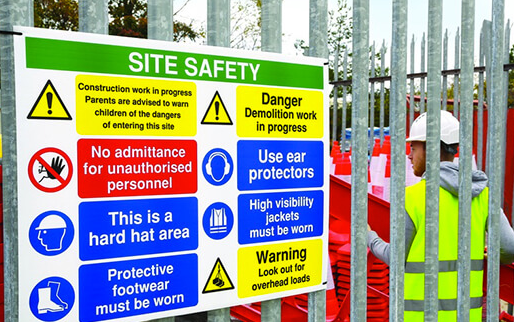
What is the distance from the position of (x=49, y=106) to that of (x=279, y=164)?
30.3 inches

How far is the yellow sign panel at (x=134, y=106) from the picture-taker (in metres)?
1.51

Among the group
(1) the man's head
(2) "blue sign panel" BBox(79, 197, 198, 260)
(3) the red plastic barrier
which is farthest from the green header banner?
(3) the red plastic barrier

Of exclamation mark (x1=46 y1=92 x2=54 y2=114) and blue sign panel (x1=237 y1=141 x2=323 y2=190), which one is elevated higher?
exclamation mark (x1=46 y1=92 x2=54 y2=114)

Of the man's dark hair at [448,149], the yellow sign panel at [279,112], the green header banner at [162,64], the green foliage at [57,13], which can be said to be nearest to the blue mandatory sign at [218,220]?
the yellow sign panel at [279,112]

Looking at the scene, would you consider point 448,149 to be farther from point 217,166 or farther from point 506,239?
point 217,166

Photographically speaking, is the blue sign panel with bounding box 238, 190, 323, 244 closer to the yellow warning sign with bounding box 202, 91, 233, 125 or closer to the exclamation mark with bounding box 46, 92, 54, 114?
the yellow warning sign with bounding box 202, 91, 233, 125

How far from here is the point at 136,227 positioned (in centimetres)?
161

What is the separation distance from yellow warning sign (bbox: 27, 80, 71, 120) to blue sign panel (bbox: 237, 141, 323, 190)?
1.85ft

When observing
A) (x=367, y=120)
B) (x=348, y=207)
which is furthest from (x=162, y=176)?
(x=348, y=207)

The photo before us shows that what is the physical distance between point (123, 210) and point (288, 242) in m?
0.61

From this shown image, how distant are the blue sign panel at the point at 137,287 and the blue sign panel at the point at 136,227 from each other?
4 cm

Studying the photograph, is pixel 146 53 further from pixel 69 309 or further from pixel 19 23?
pixel 69 309

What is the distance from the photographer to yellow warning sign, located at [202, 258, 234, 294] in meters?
1.75

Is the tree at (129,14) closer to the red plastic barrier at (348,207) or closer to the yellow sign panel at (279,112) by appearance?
the red plastic barrier at (348,207)
